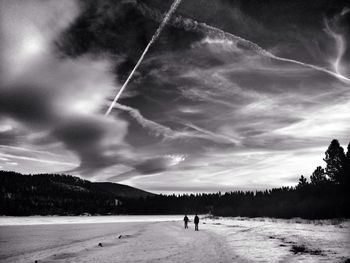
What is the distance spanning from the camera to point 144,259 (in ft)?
65.2

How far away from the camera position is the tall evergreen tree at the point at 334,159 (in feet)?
259

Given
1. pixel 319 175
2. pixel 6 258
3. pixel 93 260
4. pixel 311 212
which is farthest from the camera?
pixel 319 175

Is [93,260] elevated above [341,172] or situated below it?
below

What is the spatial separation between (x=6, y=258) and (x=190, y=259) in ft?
44.7

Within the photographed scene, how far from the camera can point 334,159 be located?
268 feet

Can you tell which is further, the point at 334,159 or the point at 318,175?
the point at 318,175

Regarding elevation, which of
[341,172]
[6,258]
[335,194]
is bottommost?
[6,258]

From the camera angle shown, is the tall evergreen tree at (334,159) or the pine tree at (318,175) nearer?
the tall evergreen tree at (334,159)

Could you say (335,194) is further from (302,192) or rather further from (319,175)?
(319,175)

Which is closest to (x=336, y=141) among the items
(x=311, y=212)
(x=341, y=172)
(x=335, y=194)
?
(x=341, y=172)

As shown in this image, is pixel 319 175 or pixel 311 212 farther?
pixel 319 175

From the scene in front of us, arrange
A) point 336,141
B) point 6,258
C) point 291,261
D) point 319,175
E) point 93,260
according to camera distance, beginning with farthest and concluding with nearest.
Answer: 1. point 319,175
2. point 336,141
3. point 6,258
4. point 93,260
5. point 291,261

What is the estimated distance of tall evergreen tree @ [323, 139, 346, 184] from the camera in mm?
79000

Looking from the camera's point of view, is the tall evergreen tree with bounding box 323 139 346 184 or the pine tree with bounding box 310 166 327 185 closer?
the tall evergreen tree with bounding box 323 139 346 184
